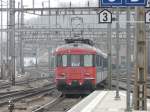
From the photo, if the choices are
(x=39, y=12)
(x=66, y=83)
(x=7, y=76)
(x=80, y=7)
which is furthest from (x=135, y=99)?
(x=7, y=76)

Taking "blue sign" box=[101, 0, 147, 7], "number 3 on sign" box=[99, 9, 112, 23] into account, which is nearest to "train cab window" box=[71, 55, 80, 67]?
"number 3 on sign" box=[99, 9, 112, 23]

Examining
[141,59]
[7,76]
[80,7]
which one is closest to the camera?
[141,59]

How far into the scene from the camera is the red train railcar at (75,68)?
29.1 metres

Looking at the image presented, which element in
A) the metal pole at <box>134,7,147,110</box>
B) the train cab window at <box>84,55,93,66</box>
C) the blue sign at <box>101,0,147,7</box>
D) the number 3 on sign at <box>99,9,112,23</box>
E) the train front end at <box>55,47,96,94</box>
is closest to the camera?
the blue sign at <box>101,0,147,7</box>

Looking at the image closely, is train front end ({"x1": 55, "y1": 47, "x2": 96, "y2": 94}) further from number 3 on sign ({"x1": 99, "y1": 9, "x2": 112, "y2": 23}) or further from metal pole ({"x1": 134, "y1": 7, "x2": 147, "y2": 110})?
number 3 on sign ({"x1": 99, "y1": 9, "x2": 112, "y2": 23})

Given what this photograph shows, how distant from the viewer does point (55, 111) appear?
2122 cm

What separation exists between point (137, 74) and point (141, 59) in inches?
19.2

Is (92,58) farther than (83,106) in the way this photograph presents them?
Yes

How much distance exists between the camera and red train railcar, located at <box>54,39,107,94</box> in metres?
29.1

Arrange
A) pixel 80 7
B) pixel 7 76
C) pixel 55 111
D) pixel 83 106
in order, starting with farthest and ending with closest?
1. pixel 7 76
2. pixel 80 7
3. pixel 55 111
4. pixel 83 106

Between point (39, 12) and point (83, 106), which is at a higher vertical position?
point (39, 12)

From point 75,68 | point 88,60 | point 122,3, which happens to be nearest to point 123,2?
point 122,3

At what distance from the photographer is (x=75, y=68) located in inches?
1149

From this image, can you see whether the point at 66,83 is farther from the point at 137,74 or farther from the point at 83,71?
the point at 137,74
